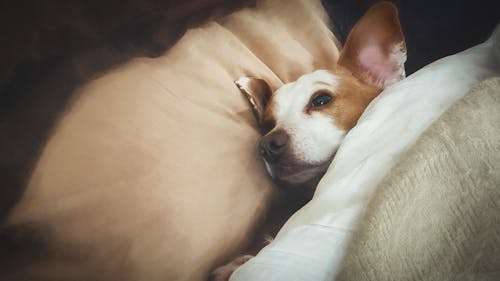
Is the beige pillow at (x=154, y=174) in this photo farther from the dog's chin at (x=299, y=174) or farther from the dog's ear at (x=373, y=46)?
the dog's ear at (x=373, y=46)

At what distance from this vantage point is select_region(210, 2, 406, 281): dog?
2.31 ft

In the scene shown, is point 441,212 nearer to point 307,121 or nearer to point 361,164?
point 361,164

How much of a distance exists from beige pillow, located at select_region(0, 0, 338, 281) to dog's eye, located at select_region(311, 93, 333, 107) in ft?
0.30

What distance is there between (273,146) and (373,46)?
246 mm

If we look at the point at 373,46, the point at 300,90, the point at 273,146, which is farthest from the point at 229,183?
the point at 373,46

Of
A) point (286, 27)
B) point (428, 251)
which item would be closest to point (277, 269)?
point (428, 251)

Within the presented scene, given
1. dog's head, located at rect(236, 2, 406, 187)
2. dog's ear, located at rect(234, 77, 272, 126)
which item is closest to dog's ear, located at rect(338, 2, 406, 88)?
dog's head, located at rect(236, 2, 406, 187)

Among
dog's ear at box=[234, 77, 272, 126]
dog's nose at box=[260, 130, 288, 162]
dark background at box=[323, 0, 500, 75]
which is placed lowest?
dark background at box=[323, 0, 500, 75]

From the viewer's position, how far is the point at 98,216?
0.61 meters

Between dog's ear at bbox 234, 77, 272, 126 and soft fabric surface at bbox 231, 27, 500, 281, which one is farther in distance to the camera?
dog's ear at bbox 234, 77, 272, 126

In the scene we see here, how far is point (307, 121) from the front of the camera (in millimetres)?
725

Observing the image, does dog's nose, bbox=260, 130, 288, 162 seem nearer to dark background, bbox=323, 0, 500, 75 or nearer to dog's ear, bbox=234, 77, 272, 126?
dog's ear, bbox=234, 77, 272, 126

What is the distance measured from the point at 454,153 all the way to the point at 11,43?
53 centimetres

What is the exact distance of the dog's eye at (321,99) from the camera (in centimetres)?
75
